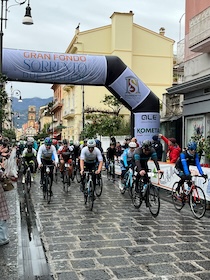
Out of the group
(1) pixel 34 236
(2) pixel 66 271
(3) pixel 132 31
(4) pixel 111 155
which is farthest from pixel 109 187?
(3) pixel 132 31

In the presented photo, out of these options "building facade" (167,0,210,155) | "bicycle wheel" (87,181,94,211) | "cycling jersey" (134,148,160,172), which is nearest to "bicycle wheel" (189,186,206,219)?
"cycling jersey" (134,148,160,172)

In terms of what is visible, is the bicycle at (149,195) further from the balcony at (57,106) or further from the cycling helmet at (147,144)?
the balcony at (57,106)

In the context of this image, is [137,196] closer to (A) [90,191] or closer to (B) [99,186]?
(A) [90,191]

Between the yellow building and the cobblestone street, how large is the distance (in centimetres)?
3467

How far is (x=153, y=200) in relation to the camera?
30.8 ft

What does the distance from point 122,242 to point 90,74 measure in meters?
11.7

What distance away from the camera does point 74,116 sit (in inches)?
1976

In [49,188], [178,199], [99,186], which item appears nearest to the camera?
[178,199]

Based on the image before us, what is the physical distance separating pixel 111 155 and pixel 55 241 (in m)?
10.8

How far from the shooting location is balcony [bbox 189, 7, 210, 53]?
52.4ft

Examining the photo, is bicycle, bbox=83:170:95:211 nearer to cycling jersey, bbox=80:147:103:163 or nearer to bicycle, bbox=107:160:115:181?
cycling jersey, bbox=80:147:103:163

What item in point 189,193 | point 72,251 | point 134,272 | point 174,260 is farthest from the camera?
point 189,193

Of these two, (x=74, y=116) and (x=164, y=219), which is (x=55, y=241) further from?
(x=74, y=116)

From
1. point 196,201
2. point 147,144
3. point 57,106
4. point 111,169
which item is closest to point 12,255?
point 147,144
